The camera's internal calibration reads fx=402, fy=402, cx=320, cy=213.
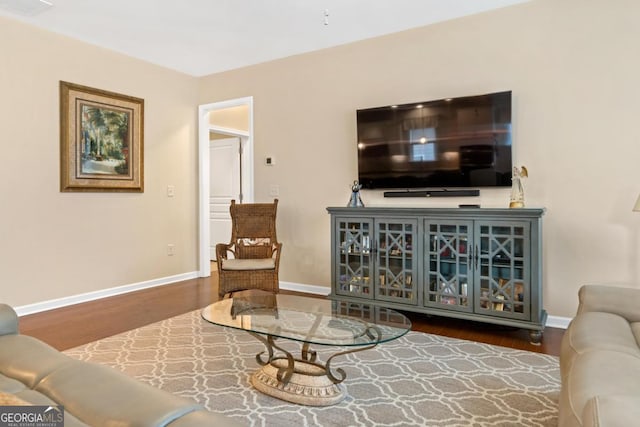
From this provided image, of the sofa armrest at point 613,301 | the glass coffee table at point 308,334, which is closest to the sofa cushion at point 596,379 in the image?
the sofa armrest at point 613,301

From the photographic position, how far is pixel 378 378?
7.52 feet

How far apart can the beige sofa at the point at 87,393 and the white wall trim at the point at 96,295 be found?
9.13ft

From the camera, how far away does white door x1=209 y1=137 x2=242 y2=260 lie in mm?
6410

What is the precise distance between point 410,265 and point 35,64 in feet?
12.5

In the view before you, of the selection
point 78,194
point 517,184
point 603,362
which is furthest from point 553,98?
point 78,194

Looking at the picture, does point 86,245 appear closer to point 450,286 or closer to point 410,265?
point 410,265

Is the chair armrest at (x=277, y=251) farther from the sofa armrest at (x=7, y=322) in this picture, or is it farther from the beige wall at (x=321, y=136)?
the sofa armrest at (x=7, y=322)

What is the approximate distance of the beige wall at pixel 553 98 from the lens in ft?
9.77

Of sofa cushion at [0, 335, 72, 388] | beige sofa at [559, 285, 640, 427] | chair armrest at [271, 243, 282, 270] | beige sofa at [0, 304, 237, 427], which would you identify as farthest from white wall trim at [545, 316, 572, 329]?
sofa cushion at [0, 335, 72, 388]

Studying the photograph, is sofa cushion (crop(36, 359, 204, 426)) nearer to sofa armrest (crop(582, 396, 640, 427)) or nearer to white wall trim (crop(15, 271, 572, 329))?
sofa armrest (crop(582, 396, 640, 427))

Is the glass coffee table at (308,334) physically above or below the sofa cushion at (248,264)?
below

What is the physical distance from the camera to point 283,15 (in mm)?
3490

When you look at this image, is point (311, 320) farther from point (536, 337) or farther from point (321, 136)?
point (321, 136)

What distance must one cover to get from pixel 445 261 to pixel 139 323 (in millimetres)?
2560
